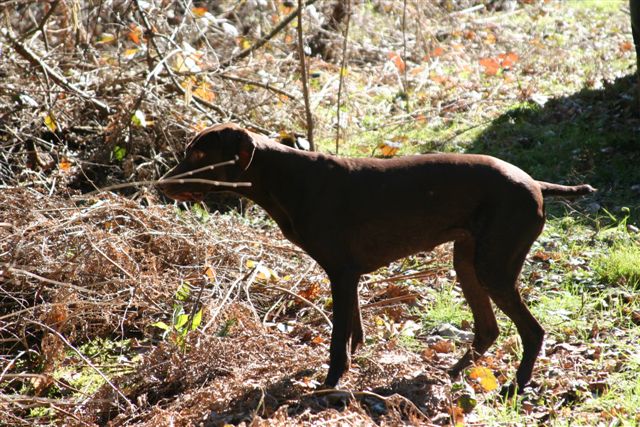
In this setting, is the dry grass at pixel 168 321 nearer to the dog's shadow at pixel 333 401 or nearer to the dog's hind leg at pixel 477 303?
the dog's shadow at pixel 333 401

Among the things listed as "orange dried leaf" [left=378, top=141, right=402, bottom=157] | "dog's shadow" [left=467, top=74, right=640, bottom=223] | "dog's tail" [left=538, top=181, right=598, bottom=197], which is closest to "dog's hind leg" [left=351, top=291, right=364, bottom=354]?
"dog's tail" [left=538, top=181, right=598, bottom=197]

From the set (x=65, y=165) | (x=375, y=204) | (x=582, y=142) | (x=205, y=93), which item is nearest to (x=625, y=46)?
(x=582, y=142)

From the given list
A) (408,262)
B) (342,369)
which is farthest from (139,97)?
(342,369)

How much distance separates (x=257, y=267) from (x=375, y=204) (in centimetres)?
127

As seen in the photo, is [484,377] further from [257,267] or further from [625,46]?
[625,46]

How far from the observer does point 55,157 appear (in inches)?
319

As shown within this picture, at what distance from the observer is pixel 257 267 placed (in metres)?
5.77

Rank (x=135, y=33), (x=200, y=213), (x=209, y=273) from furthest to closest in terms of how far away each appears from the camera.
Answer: (x=135, y=33)
(x=200, y=213)
(x=209, y=273)

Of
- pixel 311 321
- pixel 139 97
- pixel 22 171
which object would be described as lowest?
pixel 311 321

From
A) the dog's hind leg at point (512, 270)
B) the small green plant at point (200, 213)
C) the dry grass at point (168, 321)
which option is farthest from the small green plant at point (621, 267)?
the small green plant at point (200, 213)

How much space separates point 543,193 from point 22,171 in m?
4.72

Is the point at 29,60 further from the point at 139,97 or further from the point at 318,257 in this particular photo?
the point at 318,257

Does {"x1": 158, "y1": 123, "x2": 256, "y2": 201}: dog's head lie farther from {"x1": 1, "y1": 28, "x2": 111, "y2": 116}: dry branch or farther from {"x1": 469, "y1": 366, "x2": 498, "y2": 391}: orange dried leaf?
{"x1": 1, "y1": 28, "x2": 111, "y2": 116}: dry branch

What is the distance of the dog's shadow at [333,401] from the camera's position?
4.43 m
